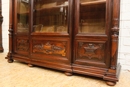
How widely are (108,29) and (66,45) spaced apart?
0.45 metres

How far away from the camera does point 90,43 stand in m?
1.08

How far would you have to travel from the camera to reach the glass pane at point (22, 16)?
156 centimetres

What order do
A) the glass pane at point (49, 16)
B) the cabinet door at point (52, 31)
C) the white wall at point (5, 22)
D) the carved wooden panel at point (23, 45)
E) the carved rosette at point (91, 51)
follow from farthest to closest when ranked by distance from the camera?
1. the white wall at point (5, 22)
2. the carved wooden panel at point (23, 45)
3. the glass pane at point (49, 16)
4. the cabinet door at point (52, 31)
5. the carved rosette at point (91, 51)

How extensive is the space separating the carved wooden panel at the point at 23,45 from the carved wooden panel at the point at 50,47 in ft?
0.52


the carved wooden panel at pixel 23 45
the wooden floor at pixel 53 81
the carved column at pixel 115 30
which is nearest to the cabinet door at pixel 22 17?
the carved wooden panel at pixel 23 45

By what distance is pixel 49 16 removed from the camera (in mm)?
1499

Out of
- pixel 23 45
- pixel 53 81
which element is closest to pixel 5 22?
pixel 23 45

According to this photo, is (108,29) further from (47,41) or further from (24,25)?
(24,25)

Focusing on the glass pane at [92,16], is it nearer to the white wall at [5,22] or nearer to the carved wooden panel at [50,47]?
the carved wooden panel at [50,47]

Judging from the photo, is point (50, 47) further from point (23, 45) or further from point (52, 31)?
point (23, 45)

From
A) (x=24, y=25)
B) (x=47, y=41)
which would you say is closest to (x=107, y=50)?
(x=47, y=41)

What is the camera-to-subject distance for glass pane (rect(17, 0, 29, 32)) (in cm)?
156

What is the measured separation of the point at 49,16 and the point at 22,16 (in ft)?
1.43

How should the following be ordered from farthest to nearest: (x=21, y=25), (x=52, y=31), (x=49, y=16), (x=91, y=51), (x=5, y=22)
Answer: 1. (x=5, y=22)
2. (x=21, y=25)
3. (x=49, y=16)
4. (x=52, y=31)
5. (x=91, y=51)
